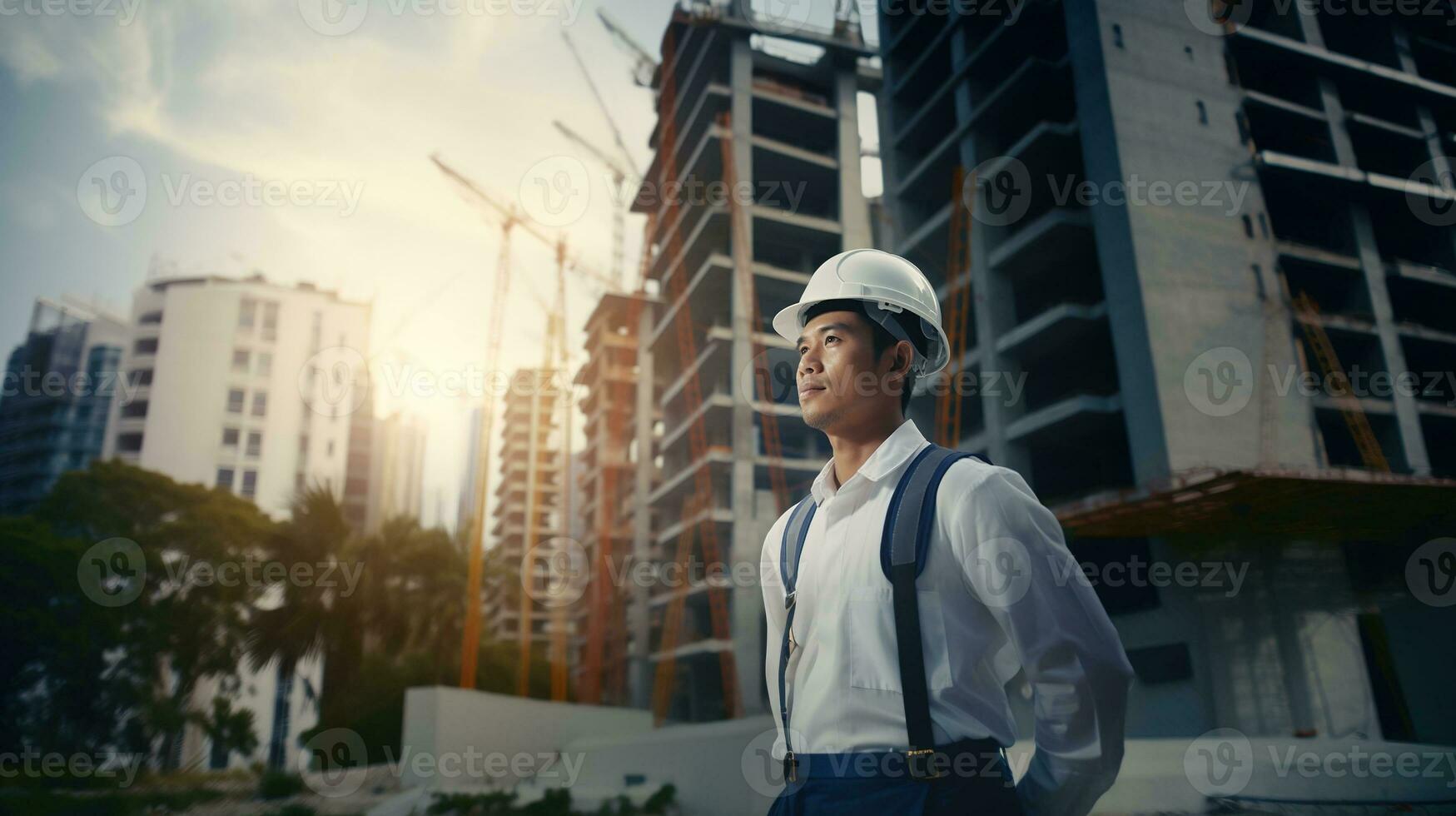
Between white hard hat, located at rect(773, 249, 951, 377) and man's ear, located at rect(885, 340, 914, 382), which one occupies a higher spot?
white hard hat, located at rect(773, 249, 951, 377)

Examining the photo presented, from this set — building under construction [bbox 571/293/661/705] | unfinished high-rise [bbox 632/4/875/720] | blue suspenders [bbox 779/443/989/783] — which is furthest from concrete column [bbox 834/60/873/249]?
blue suspenders [bbox 779/443/989/783]

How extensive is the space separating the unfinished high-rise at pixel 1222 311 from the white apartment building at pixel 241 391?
158ft

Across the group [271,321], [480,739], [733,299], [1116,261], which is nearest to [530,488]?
[271,321]

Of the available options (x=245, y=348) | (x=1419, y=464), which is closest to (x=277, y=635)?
(x=1419, y=464)

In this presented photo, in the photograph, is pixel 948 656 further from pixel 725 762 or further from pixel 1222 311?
pixel 1222 311

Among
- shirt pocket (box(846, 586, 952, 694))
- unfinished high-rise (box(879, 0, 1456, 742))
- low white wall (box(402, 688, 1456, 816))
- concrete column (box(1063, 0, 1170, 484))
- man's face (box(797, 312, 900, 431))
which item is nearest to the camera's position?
shirt pocket (box(846, 586, 952, 694))

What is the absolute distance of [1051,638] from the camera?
5.88 ft

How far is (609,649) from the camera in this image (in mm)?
57781

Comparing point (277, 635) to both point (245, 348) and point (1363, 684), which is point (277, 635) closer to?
point (1363, 684)

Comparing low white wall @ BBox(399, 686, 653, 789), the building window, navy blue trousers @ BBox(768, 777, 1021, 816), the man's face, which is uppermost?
the building window

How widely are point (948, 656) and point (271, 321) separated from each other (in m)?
71.4

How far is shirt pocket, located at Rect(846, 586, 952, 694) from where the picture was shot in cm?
190

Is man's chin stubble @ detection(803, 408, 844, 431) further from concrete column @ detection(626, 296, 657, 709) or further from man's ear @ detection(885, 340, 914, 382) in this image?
concrete column @ detection(626, 296, 657, 709)

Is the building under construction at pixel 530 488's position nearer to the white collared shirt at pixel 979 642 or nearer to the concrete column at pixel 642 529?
the concrete column at pixel 642 529
